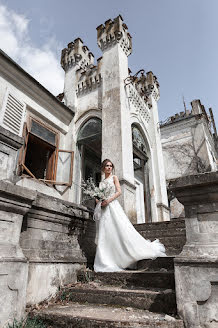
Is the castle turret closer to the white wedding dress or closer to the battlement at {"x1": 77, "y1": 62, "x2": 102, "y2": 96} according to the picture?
the battlement at {"x1": 77, "y1": 62, "x2": 102, "y2": 96}

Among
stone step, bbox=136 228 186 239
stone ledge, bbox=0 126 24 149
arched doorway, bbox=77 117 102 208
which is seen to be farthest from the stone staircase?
arched doorway, bbox=77 117 102 208

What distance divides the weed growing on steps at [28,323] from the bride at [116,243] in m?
1.32

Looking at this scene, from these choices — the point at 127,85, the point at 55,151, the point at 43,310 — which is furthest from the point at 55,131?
the point at 43,310

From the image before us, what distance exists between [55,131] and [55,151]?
805 mm

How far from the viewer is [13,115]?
6.89 m

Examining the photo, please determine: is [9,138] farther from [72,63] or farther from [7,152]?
[72,63]

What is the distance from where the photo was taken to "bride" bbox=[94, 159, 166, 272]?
12.0ft

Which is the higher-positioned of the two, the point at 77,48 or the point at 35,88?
the point at 77,48

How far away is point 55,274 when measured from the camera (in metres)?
3.10

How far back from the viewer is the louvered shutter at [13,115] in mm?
6656

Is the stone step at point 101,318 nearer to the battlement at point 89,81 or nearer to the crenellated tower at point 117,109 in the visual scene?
the crenellated tower at point 117,109

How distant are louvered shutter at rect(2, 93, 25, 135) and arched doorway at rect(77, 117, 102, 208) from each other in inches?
101

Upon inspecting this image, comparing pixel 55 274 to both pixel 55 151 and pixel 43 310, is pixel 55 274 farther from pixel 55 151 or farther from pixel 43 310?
pixel 55 151

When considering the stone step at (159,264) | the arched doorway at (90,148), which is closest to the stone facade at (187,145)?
the arched doorway at (90,148)
